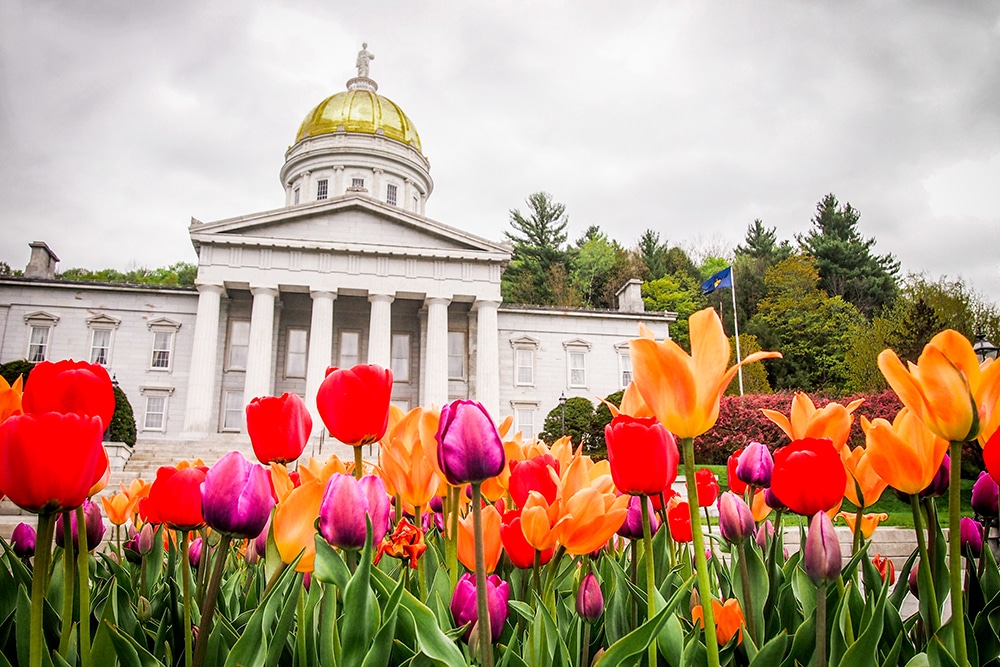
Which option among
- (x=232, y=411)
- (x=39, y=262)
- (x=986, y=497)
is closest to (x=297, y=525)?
(x=986, y=497)

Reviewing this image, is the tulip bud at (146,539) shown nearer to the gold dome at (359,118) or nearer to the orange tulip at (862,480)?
the orange tulip at (862,480)

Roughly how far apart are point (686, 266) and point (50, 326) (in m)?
42.4

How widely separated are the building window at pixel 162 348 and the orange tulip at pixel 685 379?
3031 cm

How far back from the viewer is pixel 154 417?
27.5m

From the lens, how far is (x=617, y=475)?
3.92ft

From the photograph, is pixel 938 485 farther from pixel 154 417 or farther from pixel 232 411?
pixel 154 417

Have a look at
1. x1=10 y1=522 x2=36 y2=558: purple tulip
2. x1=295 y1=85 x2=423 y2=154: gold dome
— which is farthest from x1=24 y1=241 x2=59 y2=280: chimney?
x1=10 y1=522 x2=36 y2=558: purple tulip

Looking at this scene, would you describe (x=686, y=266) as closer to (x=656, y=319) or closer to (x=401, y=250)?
(x=656, y=319)

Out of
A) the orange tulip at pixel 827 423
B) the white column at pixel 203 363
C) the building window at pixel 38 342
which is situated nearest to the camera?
the orange tulip at pixel 827 423

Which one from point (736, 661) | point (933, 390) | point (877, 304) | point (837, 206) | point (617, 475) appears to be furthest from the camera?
point (837, 206)

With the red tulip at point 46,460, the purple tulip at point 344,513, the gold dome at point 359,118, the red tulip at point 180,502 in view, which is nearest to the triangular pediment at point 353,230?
the gold dome at point 359,118

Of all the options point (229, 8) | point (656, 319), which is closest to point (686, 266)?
→ point (656, 319)

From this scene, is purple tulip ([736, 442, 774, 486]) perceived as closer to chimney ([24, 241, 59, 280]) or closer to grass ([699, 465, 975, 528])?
grass ([699, 465, 975, 528])

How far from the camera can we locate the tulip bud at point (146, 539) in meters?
1.77
